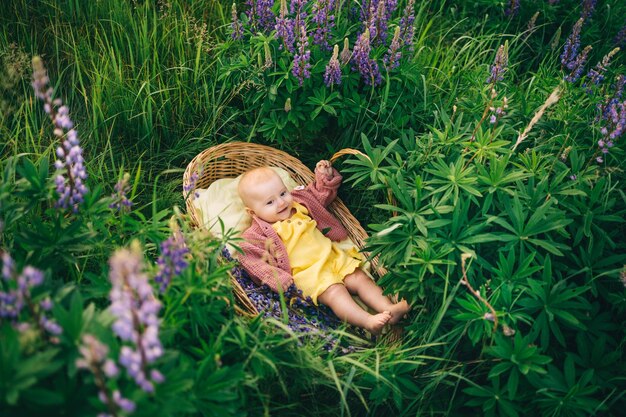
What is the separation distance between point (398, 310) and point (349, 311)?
0.95 ft

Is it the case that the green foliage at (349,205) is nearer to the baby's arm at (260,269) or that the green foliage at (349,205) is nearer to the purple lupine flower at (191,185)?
the purple lupine flower at (191,185)

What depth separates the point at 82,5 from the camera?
145 inches

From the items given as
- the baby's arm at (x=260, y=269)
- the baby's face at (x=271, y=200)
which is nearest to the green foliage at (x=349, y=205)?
the baby's face at (x=271, y=200)

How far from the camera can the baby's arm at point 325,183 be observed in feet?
10.7

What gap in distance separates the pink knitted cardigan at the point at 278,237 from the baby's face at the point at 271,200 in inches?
2.4

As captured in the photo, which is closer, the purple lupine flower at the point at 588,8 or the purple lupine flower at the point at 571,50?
the purple lupine flower at the point at 571,50

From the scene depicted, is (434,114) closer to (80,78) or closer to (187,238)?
(187,238)

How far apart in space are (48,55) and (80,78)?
548mm

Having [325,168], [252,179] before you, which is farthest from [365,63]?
[252,179]

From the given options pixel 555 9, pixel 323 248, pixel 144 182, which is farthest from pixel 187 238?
pixel 555 9

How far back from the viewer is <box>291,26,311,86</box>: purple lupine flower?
2.99m

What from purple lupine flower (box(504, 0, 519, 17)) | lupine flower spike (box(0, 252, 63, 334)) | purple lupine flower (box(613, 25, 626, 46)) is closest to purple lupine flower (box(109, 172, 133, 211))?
lupine flower spike (box(0, 252, 63, 334))

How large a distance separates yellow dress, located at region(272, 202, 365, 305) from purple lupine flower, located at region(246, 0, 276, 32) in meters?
1.25

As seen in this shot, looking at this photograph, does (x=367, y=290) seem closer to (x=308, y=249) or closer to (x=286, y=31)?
(x=308, y=249)
